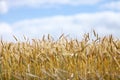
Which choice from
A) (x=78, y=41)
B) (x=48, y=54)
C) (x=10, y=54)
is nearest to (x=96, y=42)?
(x=78, y=41)

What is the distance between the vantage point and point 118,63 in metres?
3.99

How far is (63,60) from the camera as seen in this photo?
4.26 meters

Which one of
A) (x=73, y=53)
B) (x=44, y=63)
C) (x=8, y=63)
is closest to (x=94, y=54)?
(x=73, y=53)

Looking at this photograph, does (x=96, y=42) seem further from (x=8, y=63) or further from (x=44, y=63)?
(x=8, y=63)

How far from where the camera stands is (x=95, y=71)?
407 cm

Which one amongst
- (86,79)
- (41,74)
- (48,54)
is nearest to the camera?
(86,79)

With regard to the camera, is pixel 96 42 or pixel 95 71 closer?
pixel 95 71

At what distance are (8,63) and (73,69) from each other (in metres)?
0.86

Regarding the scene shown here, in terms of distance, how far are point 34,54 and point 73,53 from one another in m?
0.48

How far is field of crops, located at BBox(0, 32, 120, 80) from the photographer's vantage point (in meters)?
4.02

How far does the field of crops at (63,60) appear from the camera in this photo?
4016mm

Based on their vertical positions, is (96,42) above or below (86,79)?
above

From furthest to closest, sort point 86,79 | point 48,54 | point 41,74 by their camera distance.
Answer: point 48,54, point 41,74, point 86,79

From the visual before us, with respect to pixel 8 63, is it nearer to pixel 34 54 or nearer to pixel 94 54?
pixel 34 54
